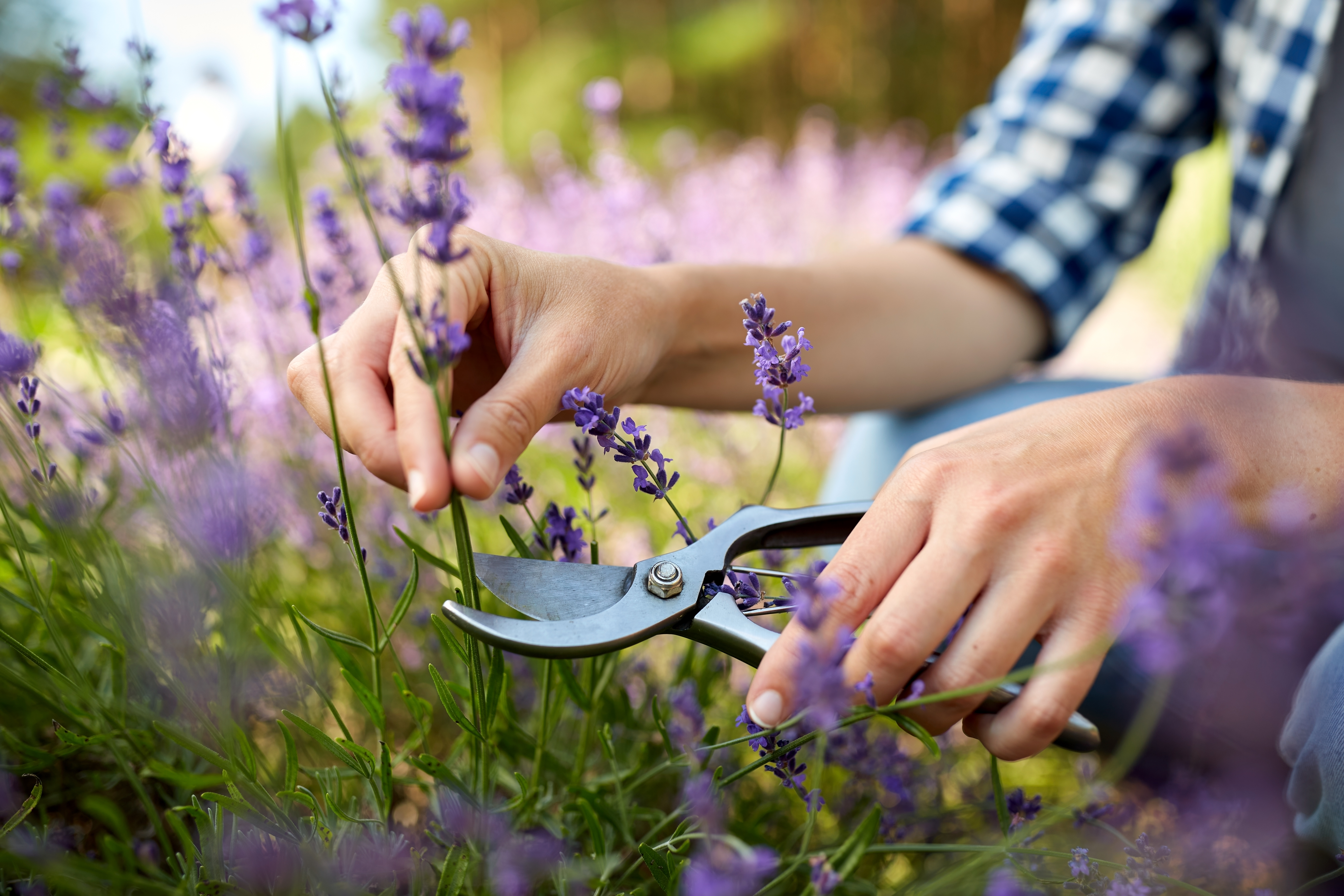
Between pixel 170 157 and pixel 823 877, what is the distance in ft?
4.33

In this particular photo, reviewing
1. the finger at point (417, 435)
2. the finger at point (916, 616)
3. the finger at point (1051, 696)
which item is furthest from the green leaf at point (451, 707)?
the finger at point (1051, 696)

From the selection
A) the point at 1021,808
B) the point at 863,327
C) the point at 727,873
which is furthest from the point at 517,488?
the point at 863,327

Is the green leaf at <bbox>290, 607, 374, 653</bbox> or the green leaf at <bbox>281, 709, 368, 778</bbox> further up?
the green leaf at <bbox>290, 607, 374, 653</bbox>

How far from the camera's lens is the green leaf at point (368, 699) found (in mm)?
937

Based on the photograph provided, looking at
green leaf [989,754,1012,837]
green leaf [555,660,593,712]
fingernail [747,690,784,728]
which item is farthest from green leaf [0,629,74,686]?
green leaf [989,754,1012,837]

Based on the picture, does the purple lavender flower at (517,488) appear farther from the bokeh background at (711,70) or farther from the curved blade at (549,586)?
the bokeh background at (711,70)

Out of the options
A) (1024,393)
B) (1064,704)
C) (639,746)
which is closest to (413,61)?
(1064,704)

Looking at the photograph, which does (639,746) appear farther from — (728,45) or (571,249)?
(728,45)

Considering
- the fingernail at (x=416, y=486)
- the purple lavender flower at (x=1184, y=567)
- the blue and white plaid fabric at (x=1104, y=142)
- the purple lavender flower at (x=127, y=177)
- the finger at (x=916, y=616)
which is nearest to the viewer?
the purple lavender flower at (x=1184, y=567)

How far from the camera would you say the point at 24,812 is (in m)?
0.87

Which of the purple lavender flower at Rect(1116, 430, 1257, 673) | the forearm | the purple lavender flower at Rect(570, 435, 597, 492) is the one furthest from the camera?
the forearm

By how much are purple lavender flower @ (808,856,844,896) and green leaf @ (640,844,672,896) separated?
6.2 inches

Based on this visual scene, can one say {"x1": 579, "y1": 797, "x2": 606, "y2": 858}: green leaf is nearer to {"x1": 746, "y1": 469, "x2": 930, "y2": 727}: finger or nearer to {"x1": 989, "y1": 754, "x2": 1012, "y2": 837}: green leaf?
{"x1": 746, "y1": 469, "x2": 930, "y2": 727}: finger

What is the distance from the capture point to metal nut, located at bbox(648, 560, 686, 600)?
987 millimetres
